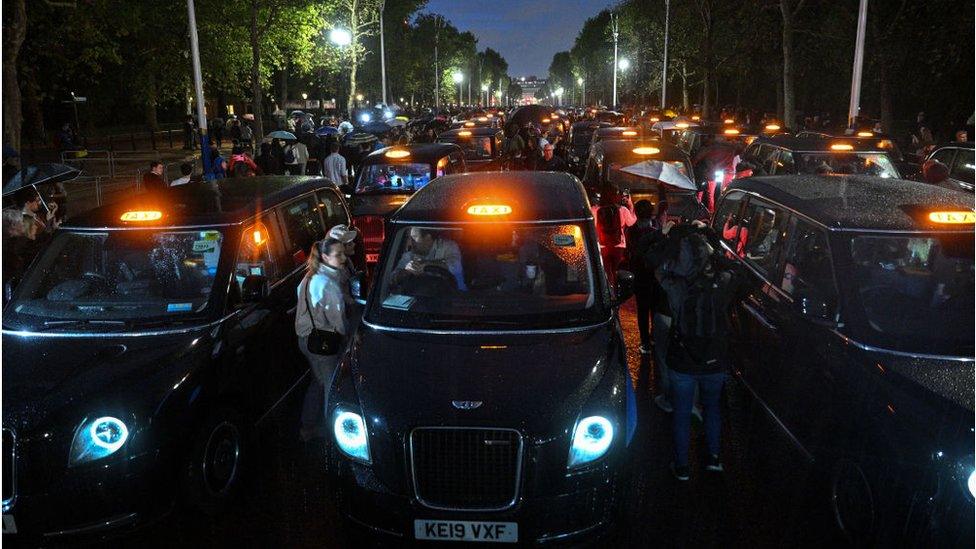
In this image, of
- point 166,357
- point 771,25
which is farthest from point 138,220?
point 771,25

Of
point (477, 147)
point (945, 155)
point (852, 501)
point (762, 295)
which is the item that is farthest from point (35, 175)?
point (945, 155)

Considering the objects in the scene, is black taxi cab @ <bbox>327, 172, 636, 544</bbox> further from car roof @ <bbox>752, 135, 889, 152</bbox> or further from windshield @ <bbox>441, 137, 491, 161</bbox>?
windshield @ <bbox>441, 137, 491, 161</bbox>

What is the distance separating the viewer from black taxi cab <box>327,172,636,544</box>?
3.58 m

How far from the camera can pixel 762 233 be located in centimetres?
582

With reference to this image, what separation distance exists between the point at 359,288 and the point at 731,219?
3.65 metres

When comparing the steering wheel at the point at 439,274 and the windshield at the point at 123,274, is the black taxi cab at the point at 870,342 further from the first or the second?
the windshield at the point at 123,274

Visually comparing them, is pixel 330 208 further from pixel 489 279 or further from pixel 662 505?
pixel 662 505

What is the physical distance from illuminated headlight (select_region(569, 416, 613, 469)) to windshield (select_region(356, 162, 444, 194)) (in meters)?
8.20

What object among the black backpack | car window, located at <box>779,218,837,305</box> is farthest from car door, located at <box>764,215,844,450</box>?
the black backpack

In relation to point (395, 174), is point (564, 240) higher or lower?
lower

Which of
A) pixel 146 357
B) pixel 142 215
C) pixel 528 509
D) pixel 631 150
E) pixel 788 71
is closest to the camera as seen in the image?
pixel 528 509

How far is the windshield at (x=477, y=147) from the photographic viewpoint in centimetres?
1859

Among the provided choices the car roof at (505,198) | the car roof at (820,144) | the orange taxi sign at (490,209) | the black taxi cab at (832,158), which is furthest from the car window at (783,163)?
the orange taxi sign at (490,209)

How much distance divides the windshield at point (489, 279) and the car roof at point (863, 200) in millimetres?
1678
